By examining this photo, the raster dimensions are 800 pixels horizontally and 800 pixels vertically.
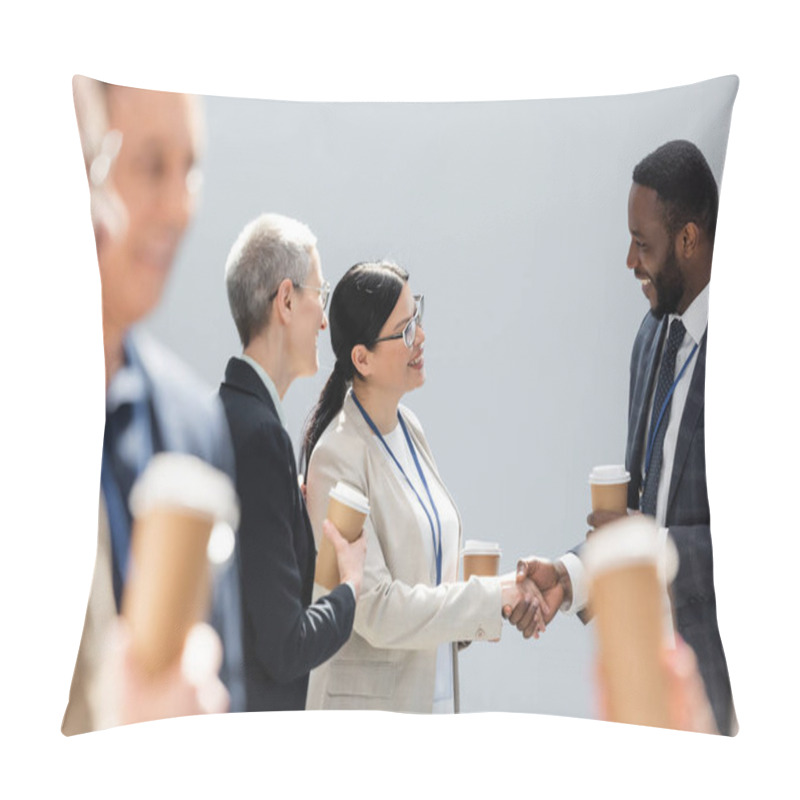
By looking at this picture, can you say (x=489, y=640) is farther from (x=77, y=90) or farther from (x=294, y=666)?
(x=77, y=90)

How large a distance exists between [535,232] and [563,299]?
136 mm

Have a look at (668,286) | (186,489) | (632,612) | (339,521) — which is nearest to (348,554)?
(339,521)

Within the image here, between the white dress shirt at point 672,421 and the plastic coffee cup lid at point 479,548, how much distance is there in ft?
0.42

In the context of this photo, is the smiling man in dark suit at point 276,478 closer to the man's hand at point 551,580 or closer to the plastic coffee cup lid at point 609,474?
the man's hand at point 551,580

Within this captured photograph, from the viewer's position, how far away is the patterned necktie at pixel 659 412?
2.13m

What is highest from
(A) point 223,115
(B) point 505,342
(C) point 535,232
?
(A) point 223,115

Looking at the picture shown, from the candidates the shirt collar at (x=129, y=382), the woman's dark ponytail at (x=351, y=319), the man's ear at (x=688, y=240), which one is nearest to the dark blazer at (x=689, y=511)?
the man's ear at (x=688, y=240)

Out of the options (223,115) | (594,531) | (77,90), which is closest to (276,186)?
(223,115)

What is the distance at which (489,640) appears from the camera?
7.00 ft

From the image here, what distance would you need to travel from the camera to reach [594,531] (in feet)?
6.95

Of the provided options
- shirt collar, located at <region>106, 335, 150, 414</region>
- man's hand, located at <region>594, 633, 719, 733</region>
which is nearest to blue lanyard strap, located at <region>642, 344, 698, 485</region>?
man's hand, located at <region>594, 633, 719, 733</region>

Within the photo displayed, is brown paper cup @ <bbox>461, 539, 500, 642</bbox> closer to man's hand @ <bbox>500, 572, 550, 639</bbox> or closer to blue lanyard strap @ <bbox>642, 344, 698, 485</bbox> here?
man's hand @ <bbox>500, 572, 550, 639</bbox>

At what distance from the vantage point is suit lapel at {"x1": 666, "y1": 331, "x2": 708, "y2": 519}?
7.01 ft

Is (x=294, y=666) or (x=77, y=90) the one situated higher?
(x=77, y=90)
